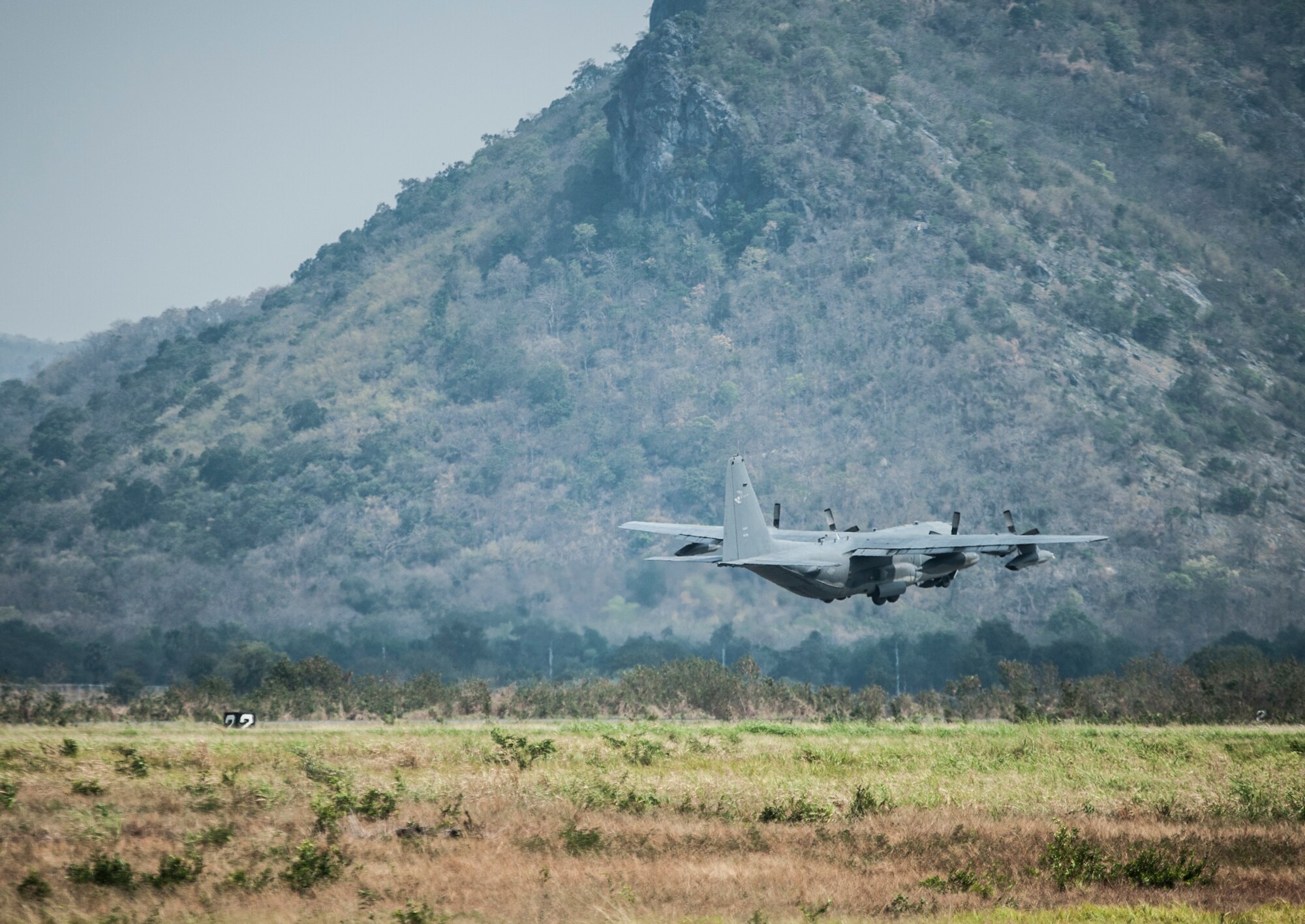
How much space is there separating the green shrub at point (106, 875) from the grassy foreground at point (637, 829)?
64 millimetres

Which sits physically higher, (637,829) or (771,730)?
(637,829)

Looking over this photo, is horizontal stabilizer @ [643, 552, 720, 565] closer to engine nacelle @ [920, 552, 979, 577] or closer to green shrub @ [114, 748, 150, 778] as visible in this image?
engine nacelle @ [920, 552, 979, 577]

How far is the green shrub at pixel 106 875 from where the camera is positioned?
92.6 feet

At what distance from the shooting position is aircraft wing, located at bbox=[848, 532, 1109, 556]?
5991 cm

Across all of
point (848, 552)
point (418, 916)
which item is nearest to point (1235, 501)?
point (848, 552)

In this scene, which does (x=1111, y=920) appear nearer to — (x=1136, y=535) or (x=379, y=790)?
(x=379, y=790)

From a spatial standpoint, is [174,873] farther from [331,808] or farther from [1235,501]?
[1235,501]

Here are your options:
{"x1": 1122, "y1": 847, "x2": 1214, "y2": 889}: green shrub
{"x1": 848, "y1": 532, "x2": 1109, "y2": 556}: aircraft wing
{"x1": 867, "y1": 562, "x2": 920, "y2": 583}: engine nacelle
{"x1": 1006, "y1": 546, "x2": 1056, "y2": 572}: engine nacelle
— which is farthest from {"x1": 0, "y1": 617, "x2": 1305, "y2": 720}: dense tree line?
{"x1": 1122, "y1": 847, "x2": 1214, "y2": 889}: green shrub

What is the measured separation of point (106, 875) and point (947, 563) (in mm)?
44655

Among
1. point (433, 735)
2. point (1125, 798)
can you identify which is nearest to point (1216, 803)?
point (1125, 798)

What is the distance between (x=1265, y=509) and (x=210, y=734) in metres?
170

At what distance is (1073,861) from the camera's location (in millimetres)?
31984

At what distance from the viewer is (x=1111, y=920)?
27.2 metres

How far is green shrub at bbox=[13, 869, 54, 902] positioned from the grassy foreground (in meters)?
0.06
